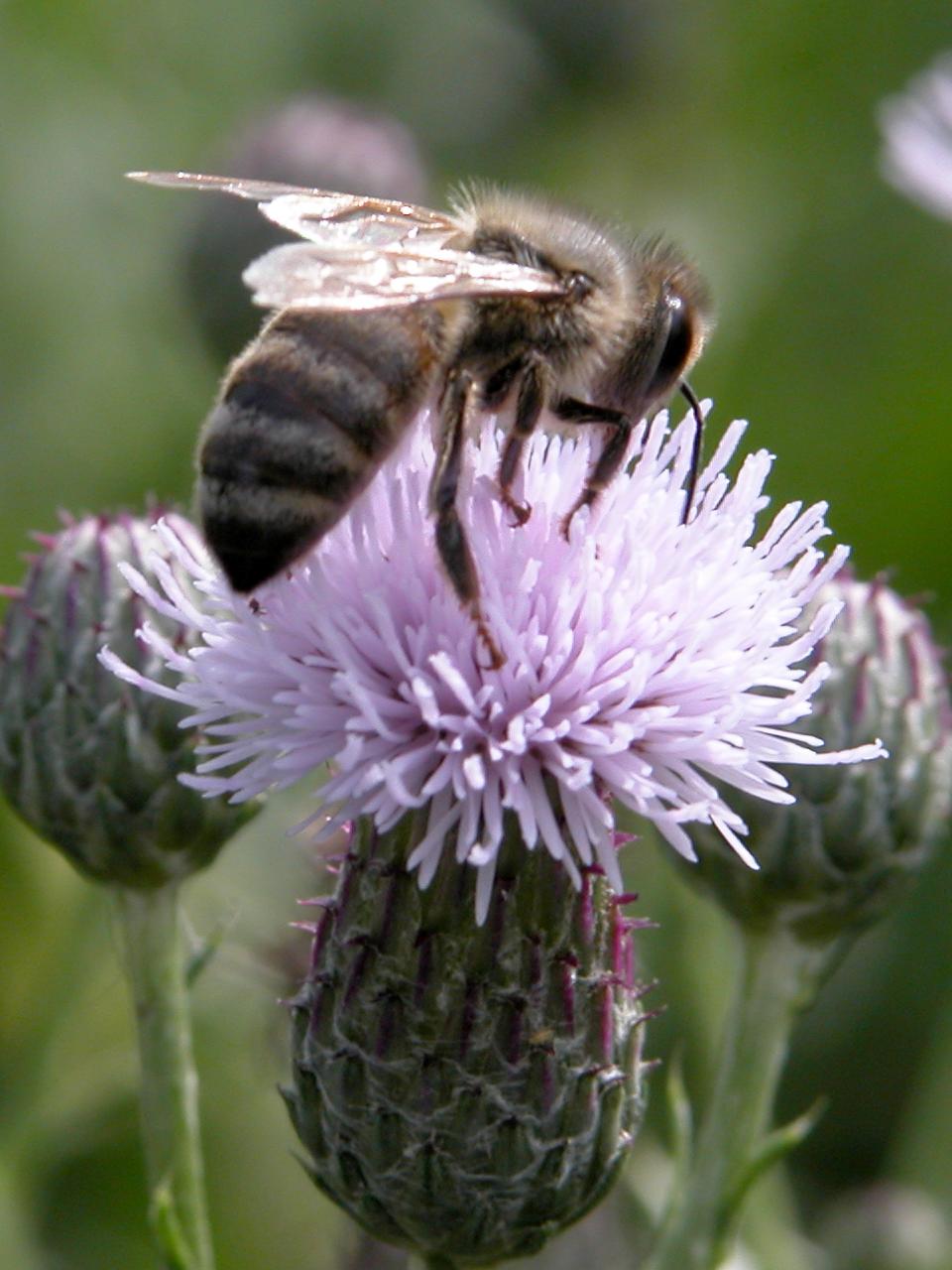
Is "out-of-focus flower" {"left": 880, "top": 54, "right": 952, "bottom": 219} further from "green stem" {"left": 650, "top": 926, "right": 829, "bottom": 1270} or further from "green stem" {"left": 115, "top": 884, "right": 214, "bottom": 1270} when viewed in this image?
"green stem" {"left": 115, "top": 884, "right": 214, "bottom": 1270}

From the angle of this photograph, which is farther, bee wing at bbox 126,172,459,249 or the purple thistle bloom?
bee wing at bbox 126,172,459,249

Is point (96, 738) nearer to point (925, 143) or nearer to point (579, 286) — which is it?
point (579, 286)

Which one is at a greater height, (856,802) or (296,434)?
(296,434)

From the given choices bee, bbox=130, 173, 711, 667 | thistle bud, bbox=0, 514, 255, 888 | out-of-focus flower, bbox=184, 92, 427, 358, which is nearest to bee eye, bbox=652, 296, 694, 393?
bee, bbox=130, 173, 711, 667

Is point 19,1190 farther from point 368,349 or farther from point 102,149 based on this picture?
point 102,149

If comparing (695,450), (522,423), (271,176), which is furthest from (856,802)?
(271,176)

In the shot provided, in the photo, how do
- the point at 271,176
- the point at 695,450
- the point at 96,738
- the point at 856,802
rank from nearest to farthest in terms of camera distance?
the point at 695,450 < the point at 96,738 < the point at 856,802 < the point at 271,176
